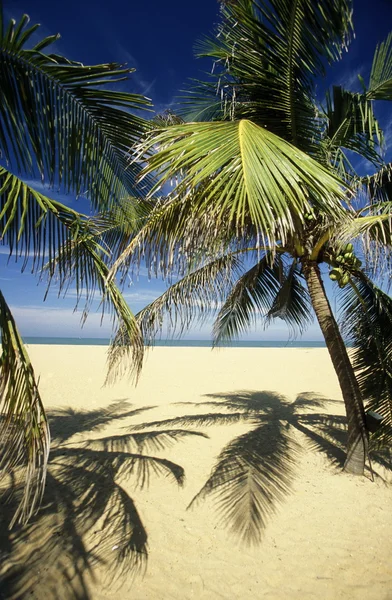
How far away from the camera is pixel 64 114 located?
2240 mm

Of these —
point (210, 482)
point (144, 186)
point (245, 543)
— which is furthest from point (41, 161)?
point (210, 482)

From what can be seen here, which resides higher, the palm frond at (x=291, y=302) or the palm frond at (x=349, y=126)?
the palm frond at (x=349, y=126)

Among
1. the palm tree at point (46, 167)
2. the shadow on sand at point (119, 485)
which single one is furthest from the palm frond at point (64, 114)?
the shadow on sand at point (119, 485)

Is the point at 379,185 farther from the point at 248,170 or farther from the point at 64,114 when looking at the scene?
the point at 64,114

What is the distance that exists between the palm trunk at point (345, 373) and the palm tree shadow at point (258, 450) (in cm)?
48

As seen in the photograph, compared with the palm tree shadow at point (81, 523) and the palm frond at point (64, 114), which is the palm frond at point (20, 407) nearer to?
the palm tree shadow at point (81, 523)

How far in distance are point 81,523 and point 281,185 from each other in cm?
362

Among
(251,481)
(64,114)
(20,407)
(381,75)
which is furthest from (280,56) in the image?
(251,481)

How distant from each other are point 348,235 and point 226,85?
2.15 meters

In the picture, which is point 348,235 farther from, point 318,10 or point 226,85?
point 226,85

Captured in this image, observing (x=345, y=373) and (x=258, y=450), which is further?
(x=258, y=450)

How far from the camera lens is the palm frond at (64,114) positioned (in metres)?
1.94

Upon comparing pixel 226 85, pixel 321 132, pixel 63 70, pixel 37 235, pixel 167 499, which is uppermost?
pixel 226 85

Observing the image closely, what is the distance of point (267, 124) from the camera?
135 inches
